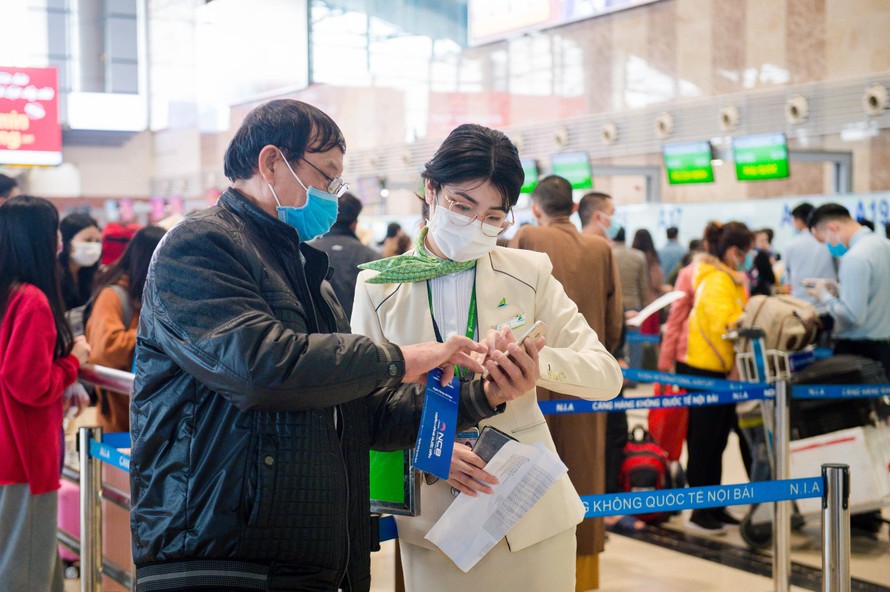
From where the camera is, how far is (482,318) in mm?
2162

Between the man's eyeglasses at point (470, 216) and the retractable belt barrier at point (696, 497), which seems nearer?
the man's eyeglasses at point (470, 216)

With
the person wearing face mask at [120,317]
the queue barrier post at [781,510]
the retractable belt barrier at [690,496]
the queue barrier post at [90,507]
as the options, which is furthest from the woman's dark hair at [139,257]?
the queue barrier post at [781,510]

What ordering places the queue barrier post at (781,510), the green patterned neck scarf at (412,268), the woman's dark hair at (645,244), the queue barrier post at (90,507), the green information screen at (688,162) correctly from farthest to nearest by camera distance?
the green information screen at (688,162)
the woman's dark hair at (645,244)
the queue barrier post at (781,510)
the queue barrier post at (90,507)
the green patterned neck scarf at (412,268)

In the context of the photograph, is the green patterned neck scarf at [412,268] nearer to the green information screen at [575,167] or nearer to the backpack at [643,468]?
the backpack at [643,468]

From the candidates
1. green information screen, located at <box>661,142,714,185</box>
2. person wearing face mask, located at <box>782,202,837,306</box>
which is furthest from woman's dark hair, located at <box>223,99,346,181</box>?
green information screen, located at <box>661,142,714,185</box>

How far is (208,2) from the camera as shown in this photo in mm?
11609

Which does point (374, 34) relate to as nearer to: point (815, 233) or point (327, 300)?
point (815, 233)

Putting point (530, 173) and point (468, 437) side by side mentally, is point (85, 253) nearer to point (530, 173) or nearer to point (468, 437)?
point (468, 437)

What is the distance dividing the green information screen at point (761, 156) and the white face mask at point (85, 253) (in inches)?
293

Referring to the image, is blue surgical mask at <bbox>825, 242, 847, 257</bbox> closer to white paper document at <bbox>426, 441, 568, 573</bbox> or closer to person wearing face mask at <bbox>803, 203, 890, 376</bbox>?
person wearing face mask at <bbox>803, 203, 890, 376</bbox>

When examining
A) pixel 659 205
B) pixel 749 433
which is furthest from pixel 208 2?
pixel 749 433

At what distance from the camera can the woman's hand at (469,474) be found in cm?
205

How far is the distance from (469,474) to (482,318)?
34 cm

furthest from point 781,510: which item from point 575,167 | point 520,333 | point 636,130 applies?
point 575,167
